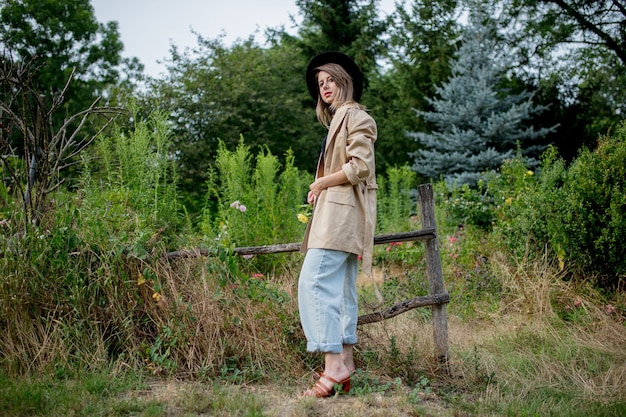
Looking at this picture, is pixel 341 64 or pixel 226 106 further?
pixel 226 106

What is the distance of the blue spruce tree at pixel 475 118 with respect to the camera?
11.0 m

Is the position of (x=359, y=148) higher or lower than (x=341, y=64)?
lower

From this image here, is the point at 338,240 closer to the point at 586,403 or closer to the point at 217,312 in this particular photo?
the point at 217,312

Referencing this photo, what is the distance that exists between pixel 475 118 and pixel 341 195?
28.9 ft

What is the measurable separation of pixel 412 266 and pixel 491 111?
17.6ft

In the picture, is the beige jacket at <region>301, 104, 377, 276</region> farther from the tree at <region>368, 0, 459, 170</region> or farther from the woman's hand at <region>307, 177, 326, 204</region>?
the tree at <region>368, 0, 459, 170</region>

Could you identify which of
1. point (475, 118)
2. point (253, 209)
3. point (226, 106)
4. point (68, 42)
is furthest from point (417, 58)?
point (68, 42)

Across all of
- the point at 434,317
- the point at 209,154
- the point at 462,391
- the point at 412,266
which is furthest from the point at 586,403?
A: the point at 209,154

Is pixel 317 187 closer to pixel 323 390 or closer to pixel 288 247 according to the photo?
pixel 288 247

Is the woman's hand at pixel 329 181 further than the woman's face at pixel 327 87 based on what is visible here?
No

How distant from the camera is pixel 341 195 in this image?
10.3ft

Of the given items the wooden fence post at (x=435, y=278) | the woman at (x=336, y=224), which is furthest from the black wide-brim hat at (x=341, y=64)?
the wooden fence post at (x=435, y=278)

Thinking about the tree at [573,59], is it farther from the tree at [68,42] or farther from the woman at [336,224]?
the tree at [68,42]

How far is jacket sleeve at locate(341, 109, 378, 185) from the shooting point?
10.2ft
